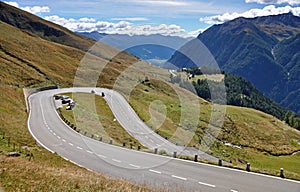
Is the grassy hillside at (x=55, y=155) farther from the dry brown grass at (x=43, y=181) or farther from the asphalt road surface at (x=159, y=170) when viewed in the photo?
the asphalt road surface at (x=159, y=170)

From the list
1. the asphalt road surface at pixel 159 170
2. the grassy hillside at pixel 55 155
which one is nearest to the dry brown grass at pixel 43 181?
the grassy hillside at pixel 55 155

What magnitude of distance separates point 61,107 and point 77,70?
73.1 m

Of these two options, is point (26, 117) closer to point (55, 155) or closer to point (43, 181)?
point (55, 155)

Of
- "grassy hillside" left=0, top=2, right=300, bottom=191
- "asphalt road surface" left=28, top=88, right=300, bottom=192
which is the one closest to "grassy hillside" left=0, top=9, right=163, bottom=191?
"grassy hillside" left=0, top=2, right=300, bottom=191

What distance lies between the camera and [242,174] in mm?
27375

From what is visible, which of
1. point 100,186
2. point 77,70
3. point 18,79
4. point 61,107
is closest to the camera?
point 100,186

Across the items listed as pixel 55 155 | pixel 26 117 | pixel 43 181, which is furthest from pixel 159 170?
pixel 26 117

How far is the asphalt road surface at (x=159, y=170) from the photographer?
933 inches

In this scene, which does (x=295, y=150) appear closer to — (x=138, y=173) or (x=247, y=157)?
(x=247, y=157)

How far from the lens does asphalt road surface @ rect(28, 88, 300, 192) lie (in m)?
23.7

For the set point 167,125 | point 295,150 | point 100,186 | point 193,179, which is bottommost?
point 295,150

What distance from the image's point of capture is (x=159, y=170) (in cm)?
2803

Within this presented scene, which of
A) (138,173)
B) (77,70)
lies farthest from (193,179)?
(77,70)

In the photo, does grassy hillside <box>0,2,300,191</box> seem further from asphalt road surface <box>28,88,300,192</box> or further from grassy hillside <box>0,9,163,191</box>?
asphalt road surface <box>28,88,300,192</box>
